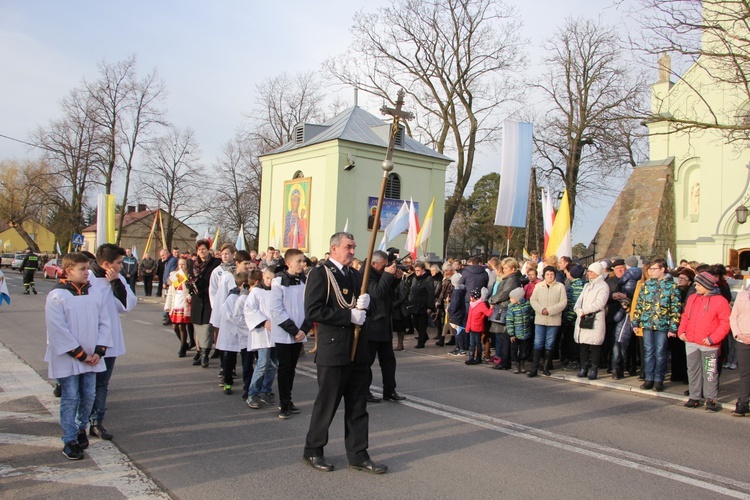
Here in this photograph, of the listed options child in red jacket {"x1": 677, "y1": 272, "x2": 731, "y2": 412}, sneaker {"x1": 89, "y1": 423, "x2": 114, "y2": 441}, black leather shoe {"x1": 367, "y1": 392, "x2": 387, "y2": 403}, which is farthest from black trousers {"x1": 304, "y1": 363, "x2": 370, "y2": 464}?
child in red jacket {"x1": 677, "y1": 272, "x2": 731, "y2": 412}

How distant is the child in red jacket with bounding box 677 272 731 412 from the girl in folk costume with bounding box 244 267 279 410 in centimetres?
536

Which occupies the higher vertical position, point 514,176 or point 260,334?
Answer: point 514,176

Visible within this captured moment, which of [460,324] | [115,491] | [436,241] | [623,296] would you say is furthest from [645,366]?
[436,241]

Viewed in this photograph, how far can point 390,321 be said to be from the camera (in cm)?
838

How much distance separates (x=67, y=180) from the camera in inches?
1797

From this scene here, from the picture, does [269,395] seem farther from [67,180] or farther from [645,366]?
[67,180]

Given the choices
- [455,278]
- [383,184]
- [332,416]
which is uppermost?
[383,184]

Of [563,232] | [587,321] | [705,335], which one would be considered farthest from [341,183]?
[705,335]

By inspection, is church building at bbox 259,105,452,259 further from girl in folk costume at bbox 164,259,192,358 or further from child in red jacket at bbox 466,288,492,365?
girl in folk costume at bbox 164,259,192,358

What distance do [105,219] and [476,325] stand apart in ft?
23.1

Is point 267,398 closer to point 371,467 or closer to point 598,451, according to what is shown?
point 371,467

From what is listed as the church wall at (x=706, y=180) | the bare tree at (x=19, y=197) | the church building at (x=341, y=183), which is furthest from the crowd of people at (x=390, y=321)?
the bare tree at (x=19, y=197)

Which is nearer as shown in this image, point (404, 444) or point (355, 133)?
point (404, 444)

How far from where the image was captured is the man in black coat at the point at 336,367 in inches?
197
